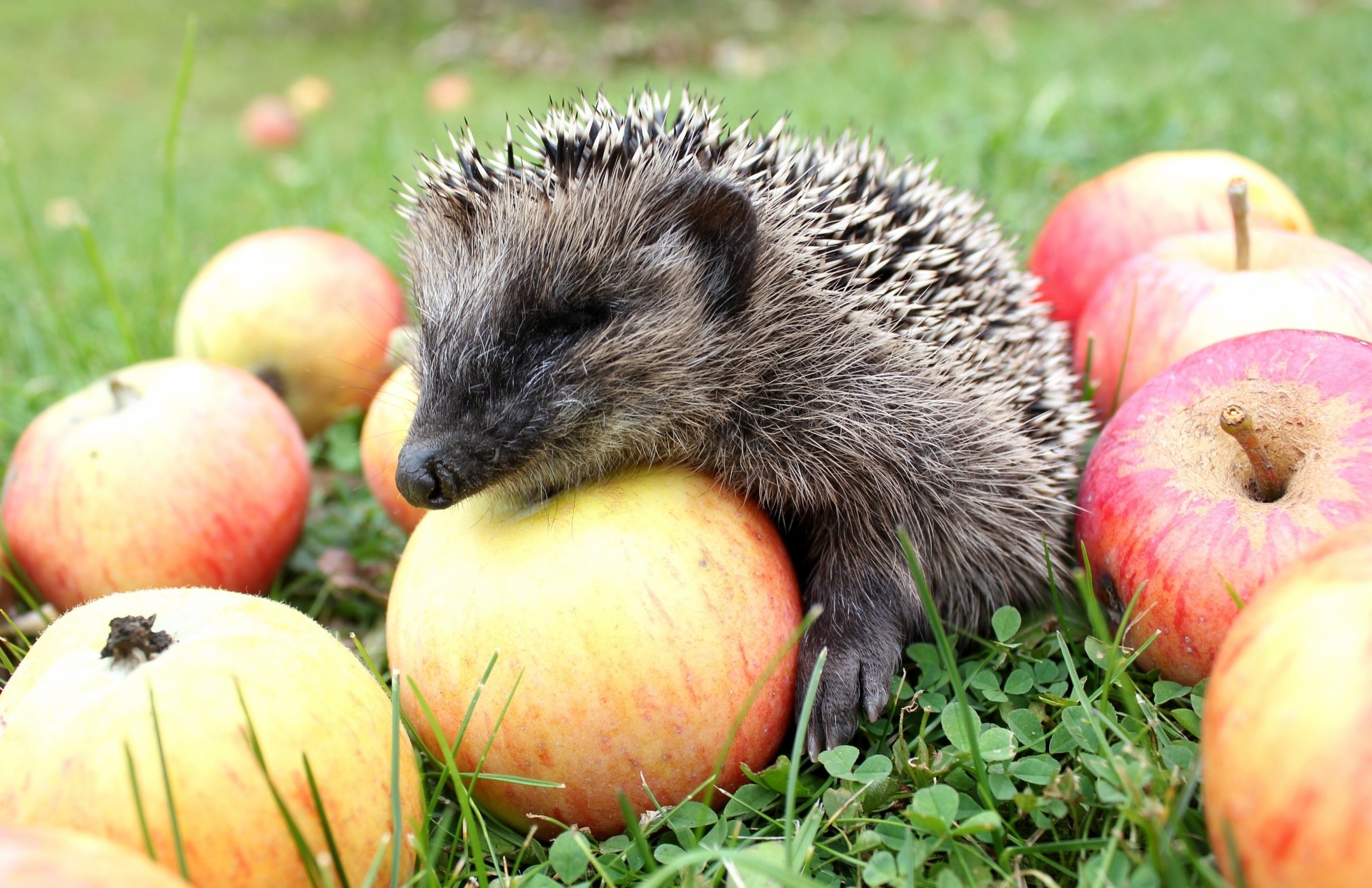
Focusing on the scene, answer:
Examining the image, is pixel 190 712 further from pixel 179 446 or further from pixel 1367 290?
pixel 1367 290

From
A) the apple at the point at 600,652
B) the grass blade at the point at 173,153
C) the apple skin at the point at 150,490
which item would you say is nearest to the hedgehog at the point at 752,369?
the apple at the point at 600,652

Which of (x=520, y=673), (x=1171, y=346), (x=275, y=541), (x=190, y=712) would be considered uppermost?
(x=1171, y=346)

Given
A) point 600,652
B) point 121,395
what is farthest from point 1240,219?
point 121,395

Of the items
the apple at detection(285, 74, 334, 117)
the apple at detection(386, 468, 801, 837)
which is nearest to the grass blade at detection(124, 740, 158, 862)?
the apple at detection(386, 468, 801, 837)

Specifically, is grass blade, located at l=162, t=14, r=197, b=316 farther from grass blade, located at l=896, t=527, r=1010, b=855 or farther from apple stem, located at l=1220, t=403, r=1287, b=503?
apple stem, located at l=1220, t=403, r=1287, b=503

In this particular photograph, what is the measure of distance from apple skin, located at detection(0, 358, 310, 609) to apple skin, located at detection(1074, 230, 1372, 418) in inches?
111

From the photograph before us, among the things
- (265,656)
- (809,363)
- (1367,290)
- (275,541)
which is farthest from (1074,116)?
(265,656)

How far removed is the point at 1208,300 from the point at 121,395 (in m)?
3.40

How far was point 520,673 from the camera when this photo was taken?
2.22 m

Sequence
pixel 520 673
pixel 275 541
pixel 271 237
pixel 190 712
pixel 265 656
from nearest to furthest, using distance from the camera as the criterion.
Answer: pixel 190 712 → pixel 265 656 → pixel 520 673 → pixel 275 541 → pixel 271 237

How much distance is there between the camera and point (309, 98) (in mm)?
13227

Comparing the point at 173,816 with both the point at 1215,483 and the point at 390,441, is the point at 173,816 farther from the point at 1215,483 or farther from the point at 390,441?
the point at 1215,483

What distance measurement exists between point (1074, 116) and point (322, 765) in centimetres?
687

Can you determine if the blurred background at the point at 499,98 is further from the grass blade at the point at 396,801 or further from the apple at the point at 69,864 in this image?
the apple at the point at 69,864
